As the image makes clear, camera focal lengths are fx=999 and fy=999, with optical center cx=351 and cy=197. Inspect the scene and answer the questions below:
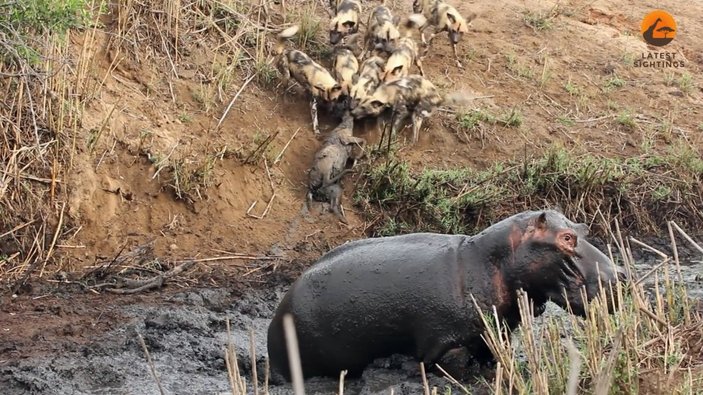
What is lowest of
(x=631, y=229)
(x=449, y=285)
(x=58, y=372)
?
(x=631, y=229)

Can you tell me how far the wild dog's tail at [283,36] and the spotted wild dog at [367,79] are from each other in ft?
2.75

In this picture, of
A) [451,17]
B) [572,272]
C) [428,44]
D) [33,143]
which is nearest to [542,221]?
[572,272]

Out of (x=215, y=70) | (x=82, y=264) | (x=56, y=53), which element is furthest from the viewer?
(x=215, y=70)

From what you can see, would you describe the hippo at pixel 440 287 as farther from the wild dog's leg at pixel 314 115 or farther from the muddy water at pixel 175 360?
the wild dog's leg at pixel 314 115

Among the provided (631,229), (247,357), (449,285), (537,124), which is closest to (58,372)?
(247,357)

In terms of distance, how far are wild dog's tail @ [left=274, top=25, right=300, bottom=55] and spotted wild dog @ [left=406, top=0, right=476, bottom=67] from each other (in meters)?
1.58

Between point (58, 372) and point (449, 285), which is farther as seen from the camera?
point (58, 372)


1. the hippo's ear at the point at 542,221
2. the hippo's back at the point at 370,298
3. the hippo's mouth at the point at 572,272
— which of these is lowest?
the hippo's back at the point at 370,298

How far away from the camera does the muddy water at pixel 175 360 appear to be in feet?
18.0

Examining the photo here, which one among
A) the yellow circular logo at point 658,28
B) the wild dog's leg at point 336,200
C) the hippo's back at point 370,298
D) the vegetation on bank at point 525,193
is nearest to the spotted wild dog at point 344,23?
the vegetation on bank at point 525,193

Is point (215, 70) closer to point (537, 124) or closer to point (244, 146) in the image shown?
point (244, 146)

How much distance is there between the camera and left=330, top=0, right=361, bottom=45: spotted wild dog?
1102 cm

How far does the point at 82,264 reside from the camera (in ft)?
25.0

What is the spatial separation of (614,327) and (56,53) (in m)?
5.22
